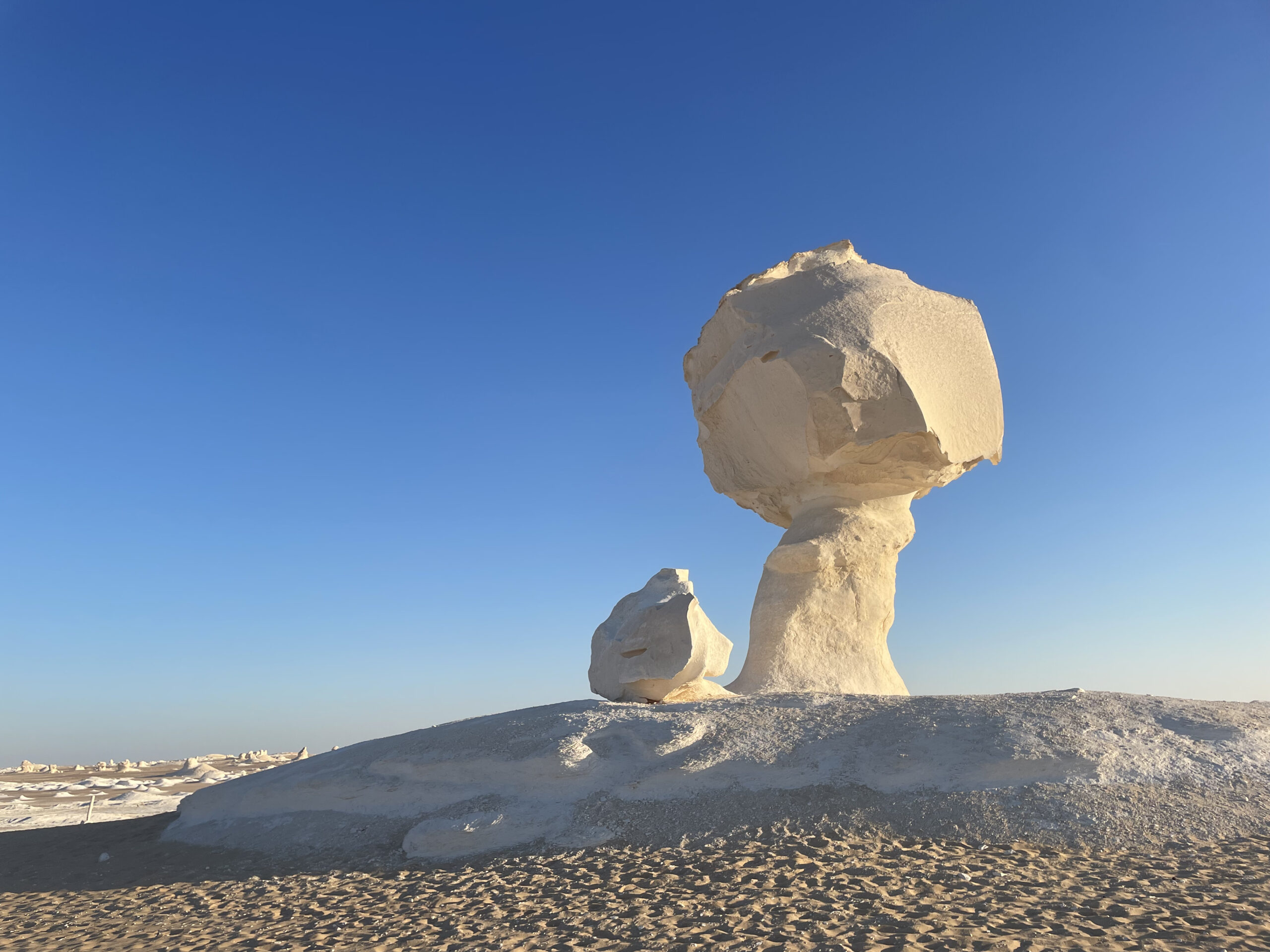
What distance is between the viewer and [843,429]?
10438 millimetres

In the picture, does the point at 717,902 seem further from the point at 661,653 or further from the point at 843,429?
the point at 843,429

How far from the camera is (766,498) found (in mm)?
12312

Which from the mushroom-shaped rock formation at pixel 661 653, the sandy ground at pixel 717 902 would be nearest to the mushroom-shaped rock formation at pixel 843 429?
the mushroom-shaped rock formation at pixel 661 653

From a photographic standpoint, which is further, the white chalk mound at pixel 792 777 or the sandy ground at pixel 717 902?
the white chalk mound at pixel 792 777

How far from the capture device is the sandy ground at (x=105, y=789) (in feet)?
A: 44.8

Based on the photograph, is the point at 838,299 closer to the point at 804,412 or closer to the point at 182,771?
the point at 804,412

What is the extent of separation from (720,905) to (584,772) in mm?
2395

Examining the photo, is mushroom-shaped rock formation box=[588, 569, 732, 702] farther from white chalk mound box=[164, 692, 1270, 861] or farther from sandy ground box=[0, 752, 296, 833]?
sandy ground box=[0, 752, 296, 833]

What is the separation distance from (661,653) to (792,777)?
3162mm

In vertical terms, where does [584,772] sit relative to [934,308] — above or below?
below

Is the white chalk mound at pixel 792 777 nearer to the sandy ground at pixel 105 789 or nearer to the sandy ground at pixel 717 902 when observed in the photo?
the sandy ground at pixel 717 902

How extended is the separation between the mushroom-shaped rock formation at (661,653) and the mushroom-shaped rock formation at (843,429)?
2.61 ft

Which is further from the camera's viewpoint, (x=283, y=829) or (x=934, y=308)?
(x=934, y=308)

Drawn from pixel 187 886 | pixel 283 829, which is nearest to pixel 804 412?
pixel 283 829
